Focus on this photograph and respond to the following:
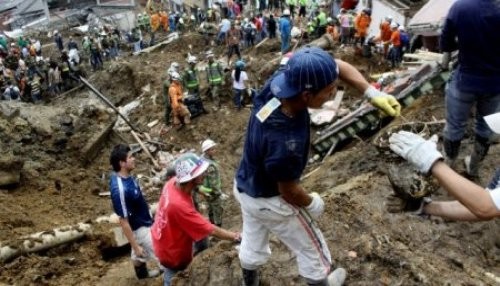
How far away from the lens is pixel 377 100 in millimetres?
3428

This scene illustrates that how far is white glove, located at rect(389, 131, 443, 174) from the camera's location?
2.64m

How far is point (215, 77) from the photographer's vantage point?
1536 centimetres

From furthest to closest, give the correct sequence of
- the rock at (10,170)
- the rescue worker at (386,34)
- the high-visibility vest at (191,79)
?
the high-visibility vest at (191,79) < the rescue worker at (386,34) < the rock at (10,170)

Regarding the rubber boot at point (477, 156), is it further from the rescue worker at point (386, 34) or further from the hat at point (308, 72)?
the rescue worker at point (386, 34)

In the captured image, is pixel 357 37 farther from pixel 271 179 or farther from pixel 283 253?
pixel 271 179

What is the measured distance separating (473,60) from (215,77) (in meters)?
11.3

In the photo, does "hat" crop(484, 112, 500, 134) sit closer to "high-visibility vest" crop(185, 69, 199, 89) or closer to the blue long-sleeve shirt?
the blue long-sleeve shirt

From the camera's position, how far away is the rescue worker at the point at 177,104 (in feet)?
45.9

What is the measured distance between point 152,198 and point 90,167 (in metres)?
2.26

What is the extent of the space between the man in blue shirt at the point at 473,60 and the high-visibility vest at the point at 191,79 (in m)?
11.0

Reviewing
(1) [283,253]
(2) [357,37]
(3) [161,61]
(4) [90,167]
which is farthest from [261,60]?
(1) [283,253]

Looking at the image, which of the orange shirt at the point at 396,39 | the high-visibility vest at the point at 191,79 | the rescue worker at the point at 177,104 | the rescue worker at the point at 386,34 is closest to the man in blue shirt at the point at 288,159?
the rescue worker at the point at 177,104

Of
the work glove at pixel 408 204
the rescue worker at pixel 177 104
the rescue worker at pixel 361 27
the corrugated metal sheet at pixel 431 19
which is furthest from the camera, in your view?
the rescue worker at pixel 361 27

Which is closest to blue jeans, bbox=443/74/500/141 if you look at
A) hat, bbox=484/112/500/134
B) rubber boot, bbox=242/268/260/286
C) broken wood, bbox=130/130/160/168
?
hat, bbox=484/112/500/134
